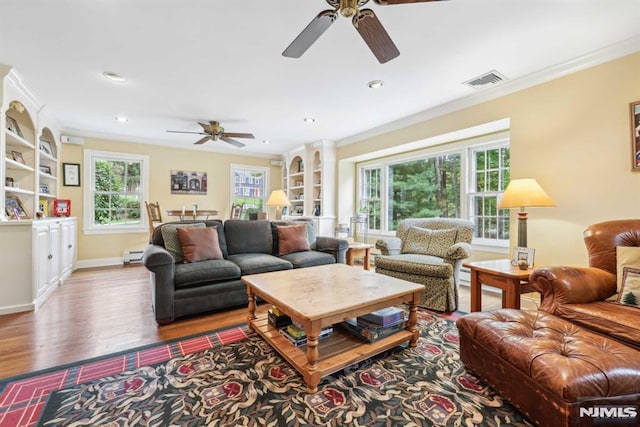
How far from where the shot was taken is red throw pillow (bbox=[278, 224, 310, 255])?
363 centimetres

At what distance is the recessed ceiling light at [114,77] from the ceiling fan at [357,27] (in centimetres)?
208

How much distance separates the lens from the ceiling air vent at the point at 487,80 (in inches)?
110

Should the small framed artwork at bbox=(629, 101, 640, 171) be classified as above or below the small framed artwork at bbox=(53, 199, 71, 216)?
above

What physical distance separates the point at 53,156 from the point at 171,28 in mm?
4012

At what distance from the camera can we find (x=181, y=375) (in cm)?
173

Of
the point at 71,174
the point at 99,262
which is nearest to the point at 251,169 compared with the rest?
the point at 71,174

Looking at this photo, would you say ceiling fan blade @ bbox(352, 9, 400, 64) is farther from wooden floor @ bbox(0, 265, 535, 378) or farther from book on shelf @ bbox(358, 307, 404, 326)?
wooden floor @ bbox(0, 265, 535, 378)

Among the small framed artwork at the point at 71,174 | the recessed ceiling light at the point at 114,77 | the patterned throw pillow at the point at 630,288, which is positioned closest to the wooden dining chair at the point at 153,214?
the small framed artwork at the point at 71,174

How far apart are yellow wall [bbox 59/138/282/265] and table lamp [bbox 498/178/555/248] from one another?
5360mm

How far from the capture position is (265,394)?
156cm

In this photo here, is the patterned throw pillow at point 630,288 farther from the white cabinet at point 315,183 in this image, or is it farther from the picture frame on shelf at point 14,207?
the picture frame on shelf at point 14,207

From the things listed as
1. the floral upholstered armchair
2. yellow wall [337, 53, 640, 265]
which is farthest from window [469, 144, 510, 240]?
the floral upholstered armchair

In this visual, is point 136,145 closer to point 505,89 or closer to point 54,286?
point 54,286

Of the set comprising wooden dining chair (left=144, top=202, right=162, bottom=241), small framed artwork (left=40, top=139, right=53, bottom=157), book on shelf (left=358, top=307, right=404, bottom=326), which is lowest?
book on shelf (left=358, top=307, right=404, bottom=326)
